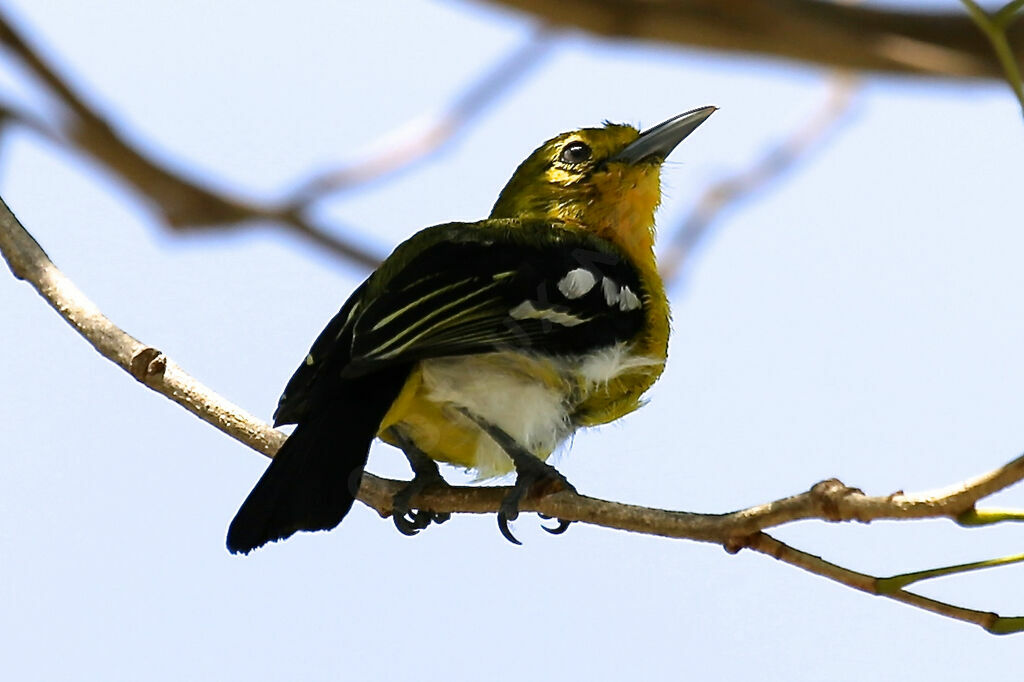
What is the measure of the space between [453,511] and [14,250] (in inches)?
48.2

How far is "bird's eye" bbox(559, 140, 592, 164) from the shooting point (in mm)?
4758

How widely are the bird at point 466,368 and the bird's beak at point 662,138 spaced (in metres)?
0.08

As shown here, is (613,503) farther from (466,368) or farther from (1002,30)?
(1002,30)

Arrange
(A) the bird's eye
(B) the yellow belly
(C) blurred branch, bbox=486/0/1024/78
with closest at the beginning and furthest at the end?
(B) the yellow belly < (C) blurred branch, bbox=486/0/1024/78 < (A) the bird's eye

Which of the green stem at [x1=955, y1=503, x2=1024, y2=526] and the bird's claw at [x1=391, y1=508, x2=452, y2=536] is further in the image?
Result: the bird's claw at [x1=391, y1=508, x2=452, y2=536]

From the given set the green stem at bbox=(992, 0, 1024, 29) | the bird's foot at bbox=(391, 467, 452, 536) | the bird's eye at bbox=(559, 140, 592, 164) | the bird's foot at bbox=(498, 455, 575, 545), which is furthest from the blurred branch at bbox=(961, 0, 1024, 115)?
the bird's eye at bbox=(559, 140, 592, 164)

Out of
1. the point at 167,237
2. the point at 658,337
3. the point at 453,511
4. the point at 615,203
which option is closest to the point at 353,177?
the point at 167,237

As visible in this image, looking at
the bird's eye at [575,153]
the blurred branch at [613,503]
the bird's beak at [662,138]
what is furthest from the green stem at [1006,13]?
the bird's eye at [575,153]

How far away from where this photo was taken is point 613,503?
8.70 ft

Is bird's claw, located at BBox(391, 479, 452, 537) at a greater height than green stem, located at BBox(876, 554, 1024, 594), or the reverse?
bird's claw, located at BBox(391, 479, 452, 537)

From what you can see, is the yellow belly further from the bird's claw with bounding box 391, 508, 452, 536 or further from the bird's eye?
the bird's eye

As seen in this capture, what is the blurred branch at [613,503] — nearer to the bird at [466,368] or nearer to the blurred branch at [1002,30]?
the bird at [466,368]

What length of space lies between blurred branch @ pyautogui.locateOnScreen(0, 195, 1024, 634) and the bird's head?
1.45 metres

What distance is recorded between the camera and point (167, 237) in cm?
532
